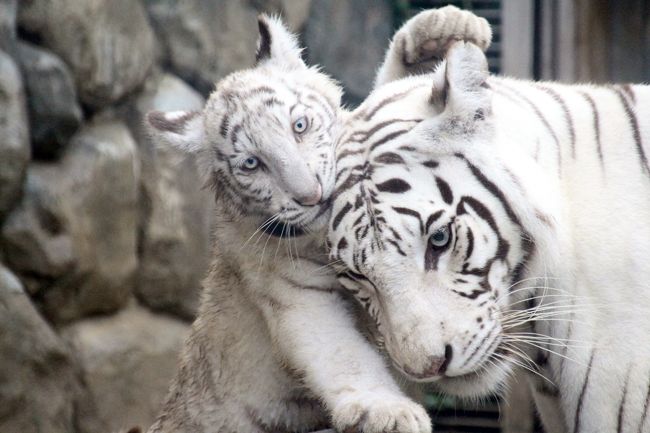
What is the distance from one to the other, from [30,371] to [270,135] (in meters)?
2.29

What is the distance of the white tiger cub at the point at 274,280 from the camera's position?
6.39ft

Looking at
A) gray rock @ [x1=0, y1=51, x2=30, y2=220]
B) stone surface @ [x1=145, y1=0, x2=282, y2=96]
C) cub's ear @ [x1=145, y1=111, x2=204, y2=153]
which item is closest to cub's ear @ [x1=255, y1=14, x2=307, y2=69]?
cub's ear @ [x1=145, y1=111, x2=204, y2=153]

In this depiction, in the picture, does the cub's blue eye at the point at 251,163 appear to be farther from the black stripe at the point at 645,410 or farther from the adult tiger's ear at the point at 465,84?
the black stripe at the point at 645,410

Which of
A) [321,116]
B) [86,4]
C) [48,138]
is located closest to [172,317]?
[48,138]

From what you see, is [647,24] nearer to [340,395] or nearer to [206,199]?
[206,199]

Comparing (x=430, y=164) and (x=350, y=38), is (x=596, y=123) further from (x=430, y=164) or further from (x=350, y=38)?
(x=350, y=38)

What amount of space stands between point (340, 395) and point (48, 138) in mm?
2412

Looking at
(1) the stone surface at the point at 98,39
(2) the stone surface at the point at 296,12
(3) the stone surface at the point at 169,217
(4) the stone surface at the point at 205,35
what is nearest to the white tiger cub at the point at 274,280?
(1) the stone surface at the point at 98,39

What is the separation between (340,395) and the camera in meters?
1.95

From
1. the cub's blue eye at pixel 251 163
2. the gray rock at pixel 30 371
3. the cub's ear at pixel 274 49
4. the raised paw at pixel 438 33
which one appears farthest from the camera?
the gray rock at pixel 30 371

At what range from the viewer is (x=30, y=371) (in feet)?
12.7

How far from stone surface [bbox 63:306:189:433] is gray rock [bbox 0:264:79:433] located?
102 millimetres

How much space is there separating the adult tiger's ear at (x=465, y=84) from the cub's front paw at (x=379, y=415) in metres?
0.59

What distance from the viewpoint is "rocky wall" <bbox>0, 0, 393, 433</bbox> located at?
12.5 ft
